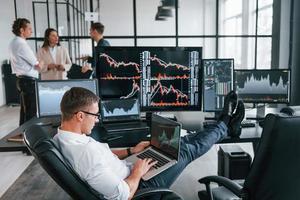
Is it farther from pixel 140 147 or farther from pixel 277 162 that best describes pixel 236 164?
pixel 277 162

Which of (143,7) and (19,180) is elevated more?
(143,7)

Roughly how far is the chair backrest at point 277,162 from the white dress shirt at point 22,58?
127 inches

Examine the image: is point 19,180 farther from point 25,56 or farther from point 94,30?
point 94,30

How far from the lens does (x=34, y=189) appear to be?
305 cm

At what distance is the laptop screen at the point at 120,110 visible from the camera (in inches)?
93.3

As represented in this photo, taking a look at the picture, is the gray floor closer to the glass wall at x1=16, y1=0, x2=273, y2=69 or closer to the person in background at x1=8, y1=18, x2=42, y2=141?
the person in background at x1=8, y1=18, x2=42, y2=141

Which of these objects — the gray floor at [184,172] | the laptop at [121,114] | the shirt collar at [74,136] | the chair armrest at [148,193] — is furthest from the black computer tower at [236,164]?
the shirt collar at [74,136]

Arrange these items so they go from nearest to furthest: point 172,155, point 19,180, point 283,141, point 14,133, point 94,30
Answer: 1. point 283,141
2. point 172,155
3. point 14,133
4. point 19,180
5. point 94,30

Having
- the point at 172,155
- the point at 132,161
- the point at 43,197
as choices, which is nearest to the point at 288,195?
the point at 172,155

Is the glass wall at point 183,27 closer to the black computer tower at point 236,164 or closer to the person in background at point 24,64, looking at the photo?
the person in background at point 24,64

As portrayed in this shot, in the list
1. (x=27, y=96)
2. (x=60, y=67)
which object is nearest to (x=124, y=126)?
(x=27, y=96)

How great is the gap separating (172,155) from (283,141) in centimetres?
74

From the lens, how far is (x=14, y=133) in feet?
7.28

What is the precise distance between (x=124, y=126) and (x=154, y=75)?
1.51ft
